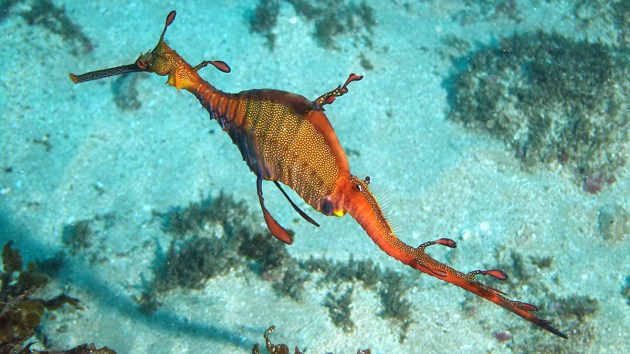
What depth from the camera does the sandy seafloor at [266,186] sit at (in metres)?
6.14

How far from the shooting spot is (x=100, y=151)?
7.81 meters

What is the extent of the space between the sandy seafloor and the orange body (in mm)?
3739

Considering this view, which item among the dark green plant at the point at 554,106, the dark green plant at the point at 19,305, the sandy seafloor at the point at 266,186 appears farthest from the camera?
the dark green plant at the point at 554,106

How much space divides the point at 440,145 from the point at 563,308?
339 centimetres

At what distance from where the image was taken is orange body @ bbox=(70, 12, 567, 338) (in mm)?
2514

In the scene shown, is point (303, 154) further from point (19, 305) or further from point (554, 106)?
point (554, 106)

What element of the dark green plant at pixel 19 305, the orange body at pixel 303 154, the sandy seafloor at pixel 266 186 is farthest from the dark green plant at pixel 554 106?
the dark green plant at pixel 19 305

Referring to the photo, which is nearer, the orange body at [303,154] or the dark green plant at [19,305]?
the orange body at [303,154]

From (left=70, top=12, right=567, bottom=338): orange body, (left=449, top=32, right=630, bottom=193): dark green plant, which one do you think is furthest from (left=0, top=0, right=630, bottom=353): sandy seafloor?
(left=70, top=12, right=567, bottom=338): orange body

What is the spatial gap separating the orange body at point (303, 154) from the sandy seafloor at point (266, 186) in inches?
147

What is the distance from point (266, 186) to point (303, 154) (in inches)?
187

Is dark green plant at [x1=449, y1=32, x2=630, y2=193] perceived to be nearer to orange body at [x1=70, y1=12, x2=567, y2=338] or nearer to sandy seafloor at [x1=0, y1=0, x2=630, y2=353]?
sandy seafloor at [x1=0, y1=0, x2=630, y2=353]

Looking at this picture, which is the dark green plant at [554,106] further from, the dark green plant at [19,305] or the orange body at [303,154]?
the dark green plant at [19,305]

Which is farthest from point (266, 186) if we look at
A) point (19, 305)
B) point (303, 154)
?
point (303, 154)
